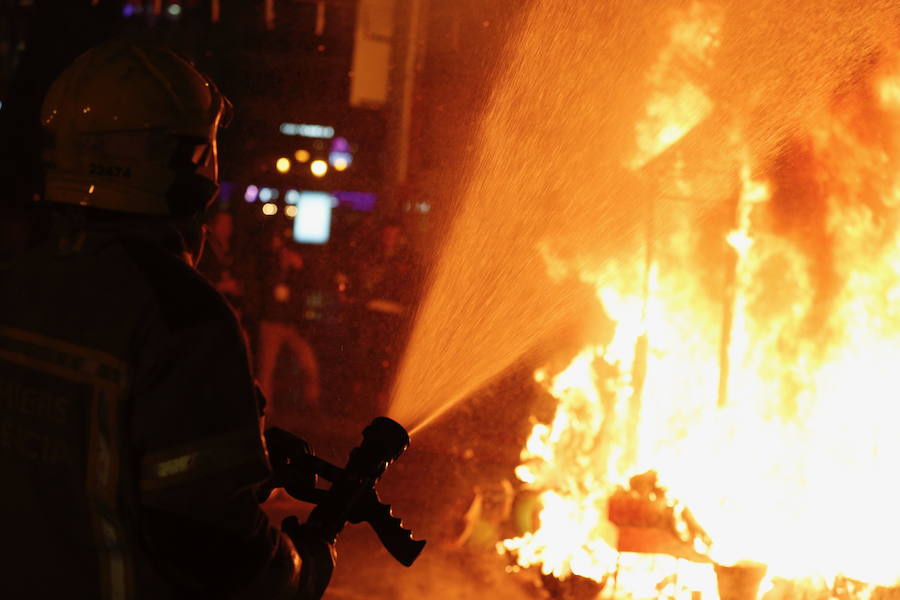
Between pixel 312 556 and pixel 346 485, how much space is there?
210 millimetres

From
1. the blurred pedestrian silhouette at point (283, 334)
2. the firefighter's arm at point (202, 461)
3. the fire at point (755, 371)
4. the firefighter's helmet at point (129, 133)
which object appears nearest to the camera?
the firefighter's arm at point (202, 461)

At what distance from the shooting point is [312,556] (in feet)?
7.13

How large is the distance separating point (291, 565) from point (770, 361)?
5523mm

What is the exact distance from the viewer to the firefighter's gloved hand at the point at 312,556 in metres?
2.10

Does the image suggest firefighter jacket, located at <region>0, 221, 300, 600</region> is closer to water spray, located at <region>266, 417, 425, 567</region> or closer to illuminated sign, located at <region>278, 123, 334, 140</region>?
water spray, located at <region>266, 417, 425, 567</region>

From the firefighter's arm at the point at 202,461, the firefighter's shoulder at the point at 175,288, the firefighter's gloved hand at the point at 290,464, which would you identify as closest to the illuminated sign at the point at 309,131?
the firefighter's gloved hand at the point at 290,464

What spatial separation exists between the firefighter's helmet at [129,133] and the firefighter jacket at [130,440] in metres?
0.13

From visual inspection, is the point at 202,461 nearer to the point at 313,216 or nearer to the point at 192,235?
the point at 192,235

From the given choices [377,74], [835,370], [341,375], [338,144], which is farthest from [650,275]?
[338,144]

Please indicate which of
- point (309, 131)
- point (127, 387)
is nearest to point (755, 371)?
point (127, 387)

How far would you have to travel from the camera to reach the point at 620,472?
21.0 ft

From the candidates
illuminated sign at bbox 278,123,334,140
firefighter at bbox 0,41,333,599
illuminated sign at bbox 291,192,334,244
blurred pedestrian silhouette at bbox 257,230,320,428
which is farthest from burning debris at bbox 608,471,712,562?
illuminated sign at bbox 278,123,334,140

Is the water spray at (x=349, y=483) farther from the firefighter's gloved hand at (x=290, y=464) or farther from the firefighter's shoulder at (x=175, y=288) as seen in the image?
the firefighter's shoulder at (x=175, y=288)

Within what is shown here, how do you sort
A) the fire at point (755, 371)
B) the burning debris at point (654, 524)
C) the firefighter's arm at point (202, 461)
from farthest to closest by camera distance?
1. the fire at point (755, 371)
2. the burning debris at point (654, 524)
3. the firefighter's arm at point (202, 461)
